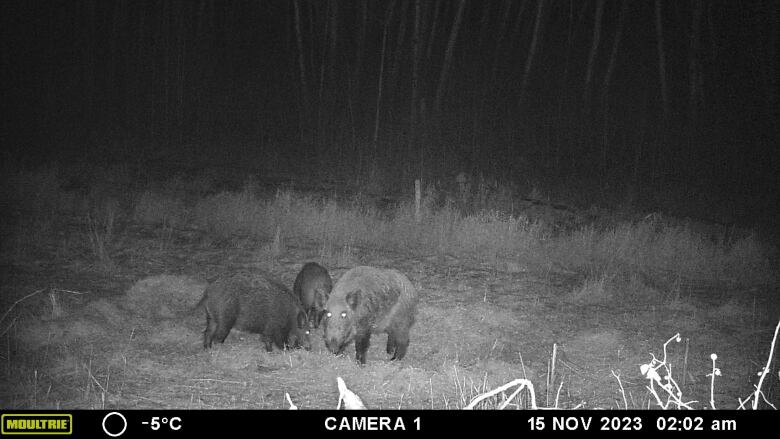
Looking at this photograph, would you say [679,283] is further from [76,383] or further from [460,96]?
[460,96]

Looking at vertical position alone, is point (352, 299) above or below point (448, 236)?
above

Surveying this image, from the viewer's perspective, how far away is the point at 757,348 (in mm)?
7066
